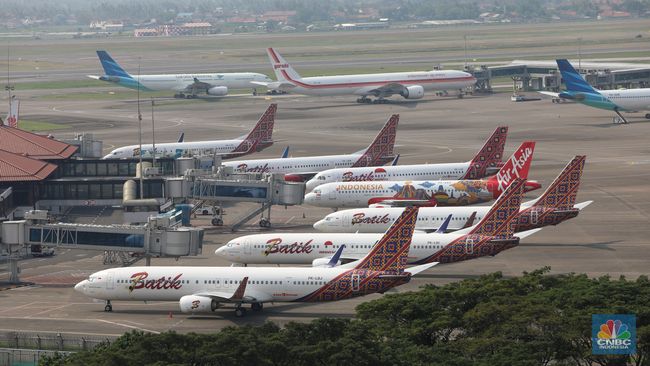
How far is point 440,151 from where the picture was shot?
151 meters

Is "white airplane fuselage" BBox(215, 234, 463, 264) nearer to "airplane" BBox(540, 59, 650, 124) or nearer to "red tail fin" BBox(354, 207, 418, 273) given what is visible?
"red tail fin" BBox(354, 207, 418, 273)

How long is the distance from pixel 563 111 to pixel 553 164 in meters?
56.7

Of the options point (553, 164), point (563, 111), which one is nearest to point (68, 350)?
point (553, 164)

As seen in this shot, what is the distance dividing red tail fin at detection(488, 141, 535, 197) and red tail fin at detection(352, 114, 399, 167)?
2037cm

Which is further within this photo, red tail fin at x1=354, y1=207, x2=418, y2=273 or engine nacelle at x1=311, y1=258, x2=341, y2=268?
engine nacelle at x1=311, y1=258, x2=341, y2=268

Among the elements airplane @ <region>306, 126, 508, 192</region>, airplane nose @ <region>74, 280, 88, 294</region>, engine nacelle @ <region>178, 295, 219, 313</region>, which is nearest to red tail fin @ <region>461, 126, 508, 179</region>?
airplane @ <region>306, 126, 508, 192</region>

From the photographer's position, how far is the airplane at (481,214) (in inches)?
3622

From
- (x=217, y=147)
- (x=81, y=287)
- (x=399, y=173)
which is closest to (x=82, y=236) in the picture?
(x=81, y=287)

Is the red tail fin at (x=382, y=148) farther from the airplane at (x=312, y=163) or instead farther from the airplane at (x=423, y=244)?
the airplane at (x=423, y=244)

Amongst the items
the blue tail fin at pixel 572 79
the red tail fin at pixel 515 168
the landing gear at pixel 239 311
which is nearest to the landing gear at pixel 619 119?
the blue tail fin at pixel 572 79

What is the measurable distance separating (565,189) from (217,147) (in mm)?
57506

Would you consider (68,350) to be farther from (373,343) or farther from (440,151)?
(440,151)

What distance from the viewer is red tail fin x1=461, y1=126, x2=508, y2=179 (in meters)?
118

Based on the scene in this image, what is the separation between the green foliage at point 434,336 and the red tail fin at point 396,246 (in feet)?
24.1
